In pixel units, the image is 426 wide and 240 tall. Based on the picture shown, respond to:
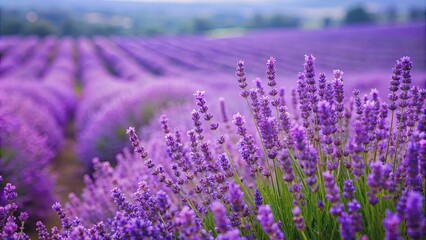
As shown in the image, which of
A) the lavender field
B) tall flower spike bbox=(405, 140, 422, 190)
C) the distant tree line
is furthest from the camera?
the distant tree line

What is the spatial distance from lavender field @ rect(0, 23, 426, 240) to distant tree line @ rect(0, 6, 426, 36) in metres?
28.2

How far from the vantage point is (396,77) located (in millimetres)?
1938

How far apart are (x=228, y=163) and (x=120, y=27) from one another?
4671cm

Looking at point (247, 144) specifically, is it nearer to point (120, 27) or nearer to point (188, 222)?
point (188, 222)

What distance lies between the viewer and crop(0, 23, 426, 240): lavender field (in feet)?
4.78

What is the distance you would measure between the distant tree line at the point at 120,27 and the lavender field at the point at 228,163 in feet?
→ 92.6

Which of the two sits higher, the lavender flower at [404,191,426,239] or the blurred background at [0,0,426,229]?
the lavender flower at [404,191,426,239]

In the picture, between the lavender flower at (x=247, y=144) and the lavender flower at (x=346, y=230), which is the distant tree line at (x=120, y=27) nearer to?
the lavender flower at (x=247, y=144)

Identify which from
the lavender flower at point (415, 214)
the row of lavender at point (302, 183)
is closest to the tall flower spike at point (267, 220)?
the row of lavender at point (302, 183)

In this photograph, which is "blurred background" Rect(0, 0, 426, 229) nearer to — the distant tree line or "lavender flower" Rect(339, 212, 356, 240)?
the distant tree line

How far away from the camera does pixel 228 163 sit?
194 centimetres

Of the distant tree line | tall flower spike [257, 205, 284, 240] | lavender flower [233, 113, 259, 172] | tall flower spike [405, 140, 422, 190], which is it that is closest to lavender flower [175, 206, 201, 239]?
tall flower spike [257, 205, 284, 240]

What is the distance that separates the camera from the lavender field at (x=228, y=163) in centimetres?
146

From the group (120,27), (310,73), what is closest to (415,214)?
(310,73)
